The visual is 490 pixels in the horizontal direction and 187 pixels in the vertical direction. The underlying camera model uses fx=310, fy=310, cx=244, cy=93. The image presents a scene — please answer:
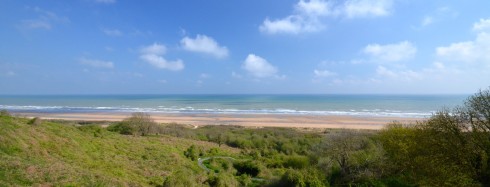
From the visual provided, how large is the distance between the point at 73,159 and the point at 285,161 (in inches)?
895

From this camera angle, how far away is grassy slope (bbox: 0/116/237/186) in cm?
1448

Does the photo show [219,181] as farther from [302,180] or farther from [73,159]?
[73,159]

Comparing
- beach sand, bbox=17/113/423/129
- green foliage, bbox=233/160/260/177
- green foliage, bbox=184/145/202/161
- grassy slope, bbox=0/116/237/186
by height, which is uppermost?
grassy slope, bbox=0/116/237/186

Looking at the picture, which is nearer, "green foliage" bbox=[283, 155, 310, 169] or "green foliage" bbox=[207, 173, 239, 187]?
"green foliage" bbox=[207, 173, 239, 187]

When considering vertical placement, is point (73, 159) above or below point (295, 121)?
above

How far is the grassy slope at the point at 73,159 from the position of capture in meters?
14.5

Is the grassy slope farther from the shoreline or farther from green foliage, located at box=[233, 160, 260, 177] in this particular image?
the shoreline

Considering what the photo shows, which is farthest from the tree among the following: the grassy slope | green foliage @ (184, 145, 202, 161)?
green foliage @ (184, 145, 202, 161)

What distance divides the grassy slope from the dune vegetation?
0.05 meters

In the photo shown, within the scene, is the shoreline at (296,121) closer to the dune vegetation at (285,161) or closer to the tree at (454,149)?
the dune vegetation at (285,161)

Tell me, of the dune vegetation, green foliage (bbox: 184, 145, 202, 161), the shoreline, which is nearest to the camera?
the dune vegetation

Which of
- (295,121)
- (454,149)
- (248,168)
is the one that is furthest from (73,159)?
(295,121)

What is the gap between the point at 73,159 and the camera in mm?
20531

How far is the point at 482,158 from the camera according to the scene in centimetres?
1698
